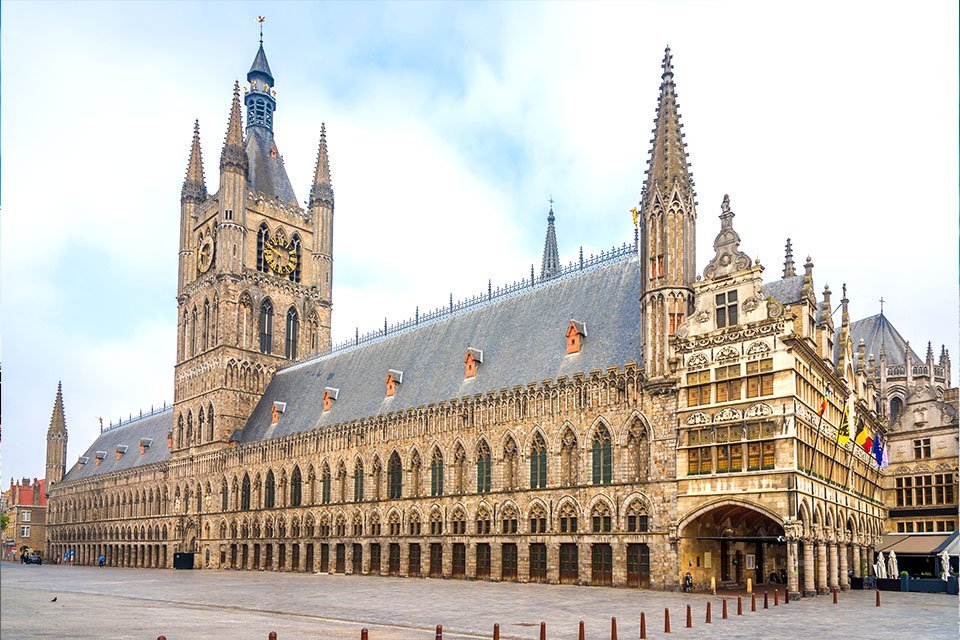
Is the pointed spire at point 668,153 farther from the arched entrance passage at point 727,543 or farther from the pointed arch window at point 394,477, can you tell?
the pointed arch window at point 394,477

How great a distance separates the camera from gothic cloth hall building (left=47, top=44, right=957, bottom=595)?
42.9 metres

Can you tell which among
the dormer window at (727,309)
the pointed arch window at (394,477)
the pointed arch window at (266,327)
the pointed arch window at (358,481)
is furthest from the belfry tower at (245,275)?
the dormer window at (727,309)

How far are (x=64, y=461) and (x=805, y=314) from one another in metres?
108

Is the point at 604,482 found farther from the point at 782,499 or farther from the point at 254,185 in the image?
the point at 254,185

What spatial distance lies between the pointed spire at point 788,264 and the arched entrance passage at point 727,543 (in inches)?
517

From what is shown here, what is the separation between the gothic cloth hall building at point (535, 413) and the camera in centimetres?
4294

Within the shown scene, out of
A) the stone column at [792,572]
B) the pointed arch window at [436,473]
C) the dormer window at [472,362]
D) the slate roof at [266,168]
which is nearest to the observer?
the stone column at [792,572]

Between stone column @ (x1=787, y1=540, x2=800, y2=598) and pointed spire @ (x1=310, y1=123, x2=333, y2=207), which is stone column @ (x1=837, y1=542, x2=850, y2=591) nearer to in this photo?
stone column @ (x1=787, y1=540, x2=800, y2=598)

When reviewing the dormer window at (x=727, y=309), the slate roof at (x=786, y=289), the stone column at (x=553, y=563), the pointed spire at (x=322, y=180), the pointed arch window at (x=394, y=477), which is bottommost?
the stone column at (x=553, y=563)

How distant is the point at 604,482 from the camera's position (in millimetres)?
46656

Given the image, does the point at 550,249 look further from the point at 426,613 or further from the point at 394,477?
the point at 426,613

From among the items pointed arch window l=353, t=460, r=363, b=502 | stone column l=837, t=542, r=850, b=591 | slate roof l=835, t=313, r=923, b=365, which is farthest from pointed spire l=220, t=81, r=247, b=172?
stone column l=837, t=542, r=850, b=591

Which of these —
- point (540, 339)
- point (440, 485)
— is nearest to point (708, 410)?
point (540, 339)

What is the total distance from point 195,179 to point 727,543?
66121 millimetres
